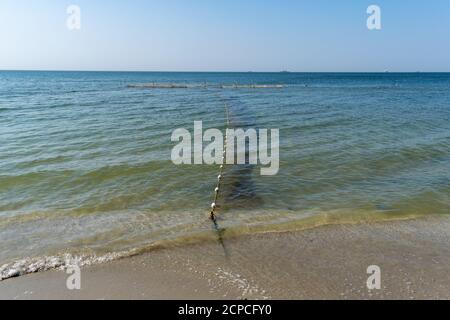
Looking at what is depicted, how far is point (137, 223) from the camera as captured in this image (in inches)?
397

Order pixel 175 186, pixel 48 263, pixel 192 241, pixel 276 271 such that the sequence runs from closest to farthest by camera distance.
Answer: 1. pixel 276 271
2. pixel 48 263
3. pixel 192 241
4. pixel 175 186

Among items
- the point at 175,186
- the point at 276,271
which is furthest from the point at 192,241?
the point at 175,186

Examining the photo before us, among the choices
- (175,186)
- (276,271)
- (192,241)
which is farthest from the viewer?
(175,186)

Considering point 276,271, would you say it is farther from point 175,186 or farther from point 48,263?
point 175,186

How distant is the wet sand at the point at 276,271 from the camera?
22.4 ft

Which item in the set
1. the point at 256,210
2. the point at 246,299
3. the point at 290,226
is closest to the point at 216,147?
the point at 256,210

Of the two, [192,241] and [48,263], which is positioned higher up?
[192,241]

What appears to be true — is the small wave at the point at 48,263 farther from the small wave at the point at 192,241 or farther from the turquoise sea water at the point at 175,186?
the turquoise sea water at the point at 175,186

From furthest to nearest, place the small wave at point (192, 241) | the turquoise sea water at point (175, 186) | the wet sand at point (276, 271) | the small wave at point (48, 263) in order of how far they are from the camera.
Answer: the turquoise sea water at point (175, 186), the small wave at point (192, 241), the small wave at point (48, 263), the wet sand at point (276, 271)

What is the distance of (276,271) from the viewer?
24.6 feet

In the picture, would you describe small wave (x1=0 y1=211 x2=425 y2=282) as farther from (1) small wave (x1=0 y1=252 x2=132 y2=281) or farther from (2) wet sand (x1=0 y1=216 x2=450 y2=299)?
(2) wet sand (x1=0 y1=216 x2=450 y2=299)

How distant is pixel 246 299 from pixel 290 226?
3.43m

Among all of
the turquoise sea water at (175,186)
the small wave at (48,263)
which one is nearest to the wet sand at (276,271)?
the small wave at (48,263)
